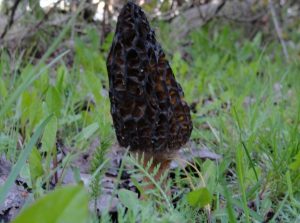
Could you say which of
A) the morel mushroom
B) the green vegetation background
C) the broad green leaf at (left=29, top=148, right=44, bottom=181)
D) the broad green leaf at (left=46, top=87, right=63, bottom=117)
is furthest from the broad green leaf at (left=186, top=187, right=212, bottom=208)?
the broad green leaf at (left=46, top=87, right=63, bottom=117)

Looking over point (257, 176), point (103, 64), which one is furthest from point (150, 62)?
point (103, 64)

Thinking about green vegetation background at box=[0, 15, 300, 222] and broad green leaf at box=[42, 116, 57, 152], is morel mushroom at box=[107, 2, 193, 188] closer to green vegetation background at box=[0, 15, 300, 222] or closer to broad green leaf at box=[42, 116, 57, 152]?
green vegetation background at box=[0, 15, 300, 222]

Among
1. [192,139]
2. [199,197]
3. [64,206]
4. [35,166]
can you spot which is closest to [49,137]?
[35,166]

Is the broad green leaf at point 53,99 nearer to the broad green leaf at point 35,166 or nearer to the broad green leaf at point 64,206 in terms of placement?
the broad green leaf at point 35,166

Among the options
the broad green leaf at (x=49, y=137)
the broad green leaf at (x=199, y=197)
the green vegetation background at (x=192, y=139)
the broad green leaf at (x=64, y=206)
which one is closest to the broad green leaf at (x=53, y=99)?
the green vegetation background at (x=192, y=139)

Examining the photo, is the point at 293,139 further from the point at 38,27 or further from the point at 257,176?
the point at 38,27

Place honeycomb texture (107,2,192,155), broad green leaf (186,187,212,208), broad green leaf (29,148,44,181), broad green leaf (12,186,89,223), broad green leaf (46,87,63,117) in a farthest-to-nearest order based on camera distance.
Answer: broad green leaf (46,87,63,117)
honeycomb texture (107,2,192,155)
broad green leaf (29,148,44,181)
broad green leaf (186,187,212,208)
broad green leaf (12,186,89,223)
